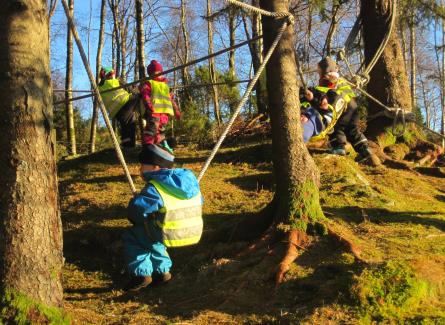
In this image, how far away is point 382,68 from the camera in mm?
8578

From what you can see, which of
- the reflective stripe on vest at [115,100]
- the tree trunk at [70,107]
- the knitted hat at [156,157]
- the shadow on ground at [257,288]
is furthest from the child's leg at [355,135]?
the tree trunk at [70,107]

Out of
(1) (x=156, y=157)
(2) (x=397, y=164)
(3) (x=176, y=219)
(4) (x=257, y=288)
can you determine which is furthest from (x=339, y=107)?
(3) (x=176, y=219)

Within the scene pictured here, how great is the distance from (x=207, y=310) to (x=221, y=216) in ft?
6.12

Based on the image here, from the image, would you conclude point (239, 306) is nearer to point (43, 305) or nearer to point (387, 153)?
point (43, 305)

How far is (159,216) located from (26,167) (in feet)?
3.66

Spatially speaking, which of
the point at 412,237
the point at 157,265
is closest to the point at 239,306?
the point at 157,265

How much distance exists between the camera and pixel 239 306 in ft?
11.8

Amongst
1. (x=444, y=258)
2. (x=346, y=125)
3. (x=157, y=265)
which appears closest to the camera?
(x=444, y=258)

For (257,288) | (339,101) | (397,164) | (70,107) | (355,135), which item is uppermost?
(70,107)

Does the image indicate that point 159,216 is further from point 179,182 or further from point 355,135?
point 355,135

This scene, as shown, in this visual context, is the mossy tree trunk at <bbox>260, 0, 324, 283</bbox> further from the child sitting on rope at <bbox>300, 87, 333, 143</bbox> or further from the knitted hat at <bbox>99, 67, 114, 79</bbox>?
the knitted hat at <bbox>99, 67, 114, 79</bbox>

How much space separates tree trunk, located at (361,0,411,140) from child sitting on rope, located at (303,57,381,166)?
1.37 meters

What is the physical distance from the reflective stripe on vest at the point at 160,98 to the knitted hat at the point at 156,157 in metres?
3.22

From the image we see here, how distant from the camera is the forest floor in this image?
131 inches
